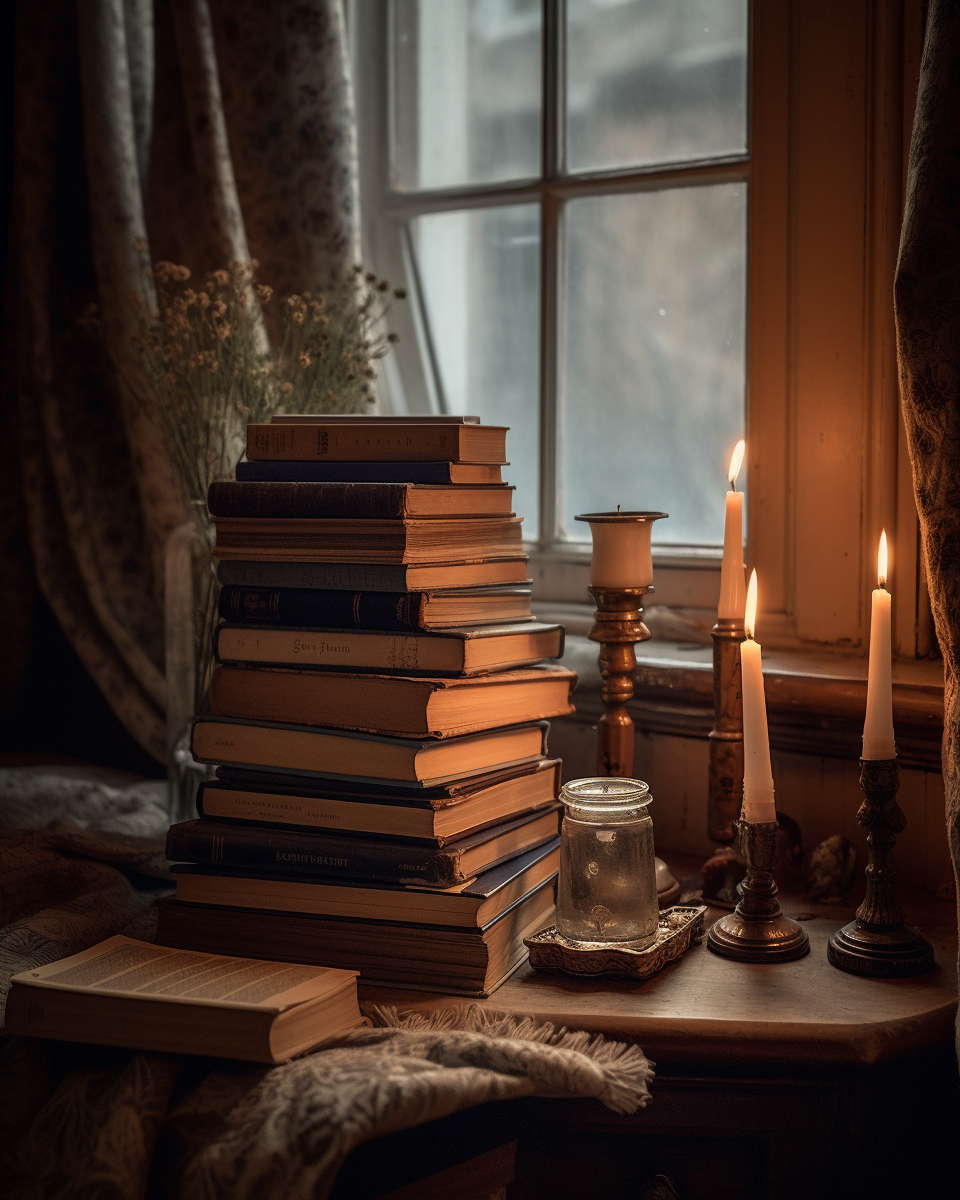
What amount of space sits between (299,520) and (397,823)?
0.95ft

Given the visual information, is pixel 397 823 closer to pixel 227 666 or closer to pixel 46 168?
pixel 227 666

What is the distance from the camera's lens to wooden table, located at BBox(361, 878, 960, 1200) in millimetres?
934

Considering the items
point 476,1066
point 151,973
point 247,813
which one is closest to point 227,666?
point 247,813

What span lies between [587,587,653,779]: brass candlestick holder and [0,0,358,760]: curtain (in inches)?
28.6

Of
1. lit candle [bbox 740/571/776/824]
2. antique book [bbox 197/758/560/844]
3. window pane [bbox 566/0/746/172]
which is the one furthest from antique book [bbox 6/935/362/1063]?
window pane [bbox 566/0/746/172]

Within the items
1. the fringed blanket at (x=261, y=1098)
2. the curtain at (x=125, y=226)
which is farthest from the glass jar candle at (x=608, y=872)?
the curtain at (x=125, y=226)

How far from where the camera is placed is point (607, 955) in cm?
102

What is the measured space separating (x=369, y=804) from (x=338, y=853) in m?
0.05

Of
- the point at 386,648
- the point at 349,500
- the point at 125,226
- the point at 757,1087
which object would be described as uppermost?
the point at 125,226

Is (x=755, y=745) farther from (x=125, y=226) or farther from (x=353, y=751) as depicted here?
(x=125, y=226)

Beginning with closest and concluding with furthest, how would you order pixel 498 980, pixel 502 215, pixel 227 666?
pixel 498 980 → pixel 227 666 → pixel 502 215

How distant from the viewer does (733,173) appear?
59.0 inches

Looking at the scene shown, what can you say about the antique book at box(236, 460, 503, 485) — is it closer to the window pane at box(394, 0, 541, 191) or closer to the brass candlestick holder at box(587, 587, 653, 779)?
the brass candlestick holder at box(587, 587, 653, 779)

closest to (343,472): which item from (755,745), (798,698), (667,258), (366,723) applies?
(366,723)
